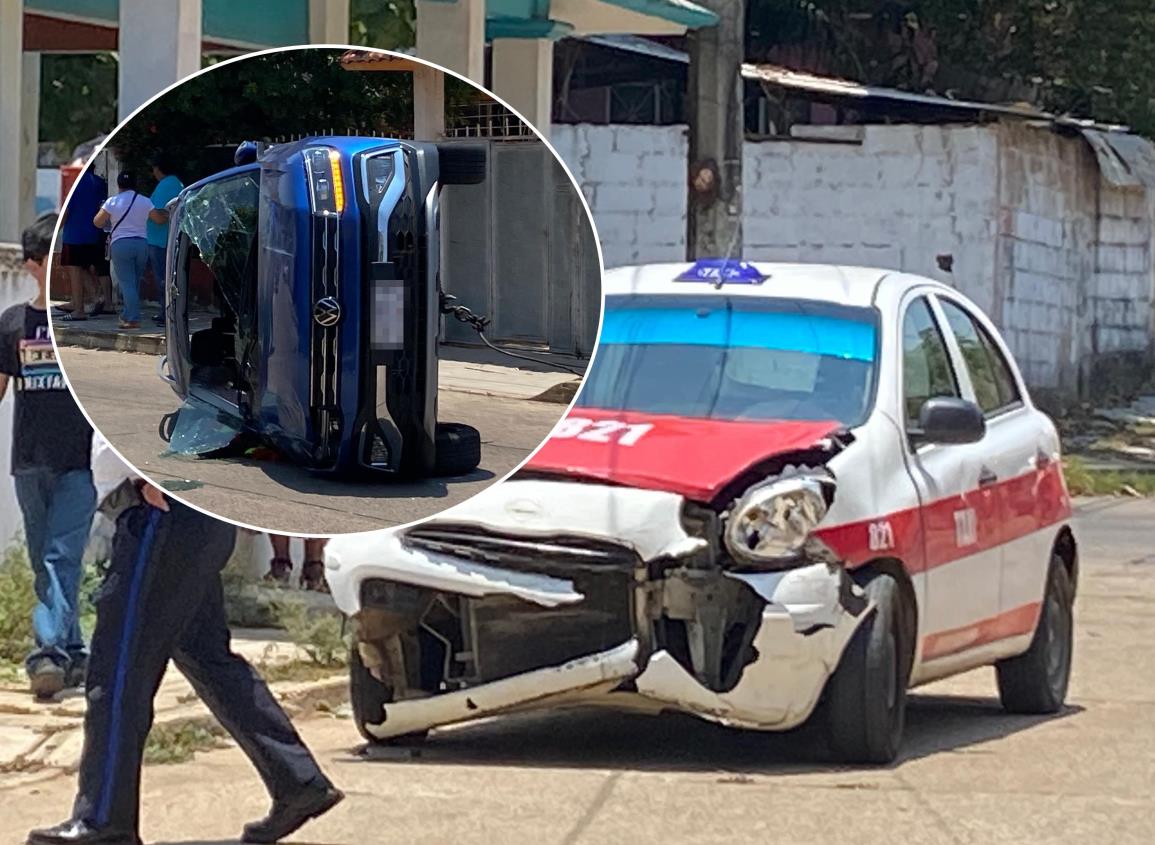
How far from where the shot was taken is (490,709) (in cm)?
666

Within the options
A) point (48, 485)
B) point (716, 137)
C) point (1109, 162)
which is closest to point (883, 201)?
point (1109, 162)

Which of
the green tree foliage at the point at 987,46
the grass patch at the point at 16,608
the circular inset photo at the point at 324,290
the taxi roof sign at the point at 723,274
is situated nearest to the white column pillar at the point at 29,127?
the grass patch at the point at 16,608

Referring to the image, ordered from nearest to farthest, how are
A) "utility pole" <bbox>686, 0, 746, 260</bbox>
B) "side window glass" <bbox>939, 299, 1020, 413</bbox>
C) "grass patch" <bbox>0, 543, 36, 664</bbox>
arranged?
"side window glass" <bbox>939, 299, 1020, 413</bbox>
"grass patch" <bbox>0, 543, 36, 664</bbox>
"utility pole" <bbox>686, 0, 746, 260</bbox>

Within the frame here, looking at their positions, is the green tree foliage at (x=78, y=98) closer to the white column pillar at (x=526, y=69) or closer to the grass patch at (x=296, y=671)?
the white column pillar at (x=526, y=69)

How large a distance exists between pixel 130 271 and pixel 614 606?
131 inches

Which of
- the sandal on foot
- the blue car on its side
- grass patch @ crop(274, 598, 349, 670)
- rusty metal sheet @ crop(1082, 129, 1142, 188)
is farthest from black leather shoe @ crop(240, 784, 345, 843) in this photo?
rusty metal sheet @ crop(1082, 129, 1142, 188)

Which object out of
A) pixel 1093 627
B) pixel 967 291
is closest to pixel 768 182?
pixel 967 291

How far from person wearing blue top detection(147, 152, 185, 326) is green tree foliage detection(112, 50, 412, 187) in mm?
23

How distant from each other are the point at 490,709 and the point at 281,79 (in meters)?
3.46

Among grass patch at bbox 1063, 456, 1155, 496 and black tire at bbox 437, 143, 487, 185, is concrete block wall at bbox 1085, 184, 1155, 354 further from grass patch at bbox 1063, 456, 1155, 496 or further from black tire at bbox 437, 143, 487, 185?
black tire at bbox 437, 143, 487, 185

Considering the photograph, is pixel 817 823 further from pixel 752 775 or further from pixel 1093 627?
pixel 1093 627

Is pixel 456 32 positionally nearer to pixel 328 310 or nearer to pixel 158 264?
pixel 158 264

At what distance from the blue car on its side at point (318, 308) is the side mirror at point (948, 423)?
159 inches

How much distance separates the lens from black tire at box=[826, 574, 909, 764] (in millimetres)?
6680
